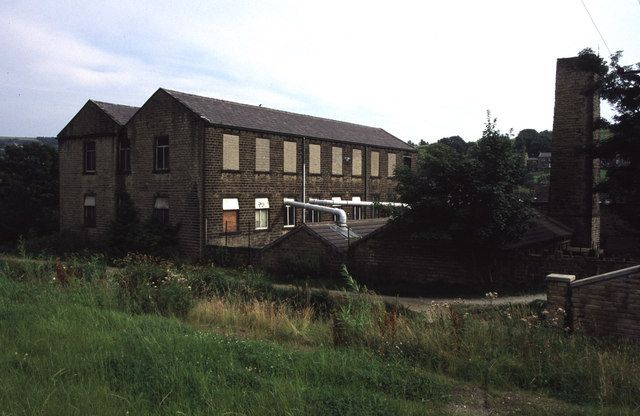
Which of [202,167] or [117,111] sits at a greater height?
[117,111]

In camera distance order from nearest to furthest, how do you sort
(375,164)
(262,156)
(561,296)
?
(561,296) → (262,156) → (375,164)

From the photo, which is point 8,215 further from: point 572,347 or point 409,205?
point 572,347

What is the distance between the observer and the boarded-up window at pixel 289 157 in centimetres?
2864

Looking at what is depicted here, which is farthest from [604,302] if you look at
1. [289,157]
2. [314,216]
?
[314,216]

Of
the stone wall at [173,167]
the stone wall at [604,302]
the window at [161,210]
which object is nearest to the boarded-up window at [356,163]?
the stone wall at [173,167]

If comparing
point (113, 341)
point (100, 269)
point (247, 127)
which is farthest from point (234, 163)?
point (113, 341)

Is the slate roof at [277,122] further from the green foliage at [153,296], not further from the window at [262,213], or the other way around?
the green foliage at [153,296]

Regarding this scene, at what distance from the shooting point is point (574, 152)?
20609mm

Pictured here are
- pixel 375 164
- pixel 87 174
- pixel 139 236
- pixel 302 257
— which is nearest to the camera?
pixel 302 257

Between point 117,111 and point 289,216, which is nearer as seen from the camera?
point 289,216

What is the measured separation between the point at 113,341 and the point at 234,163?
19.6 meters

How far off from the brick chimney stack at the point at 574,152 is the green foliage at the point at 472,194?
6.04 metres

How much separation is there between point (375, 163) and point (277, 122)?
29.9ft

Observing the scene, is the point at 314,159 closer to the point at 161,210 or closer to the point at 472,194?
the point at 161,210
